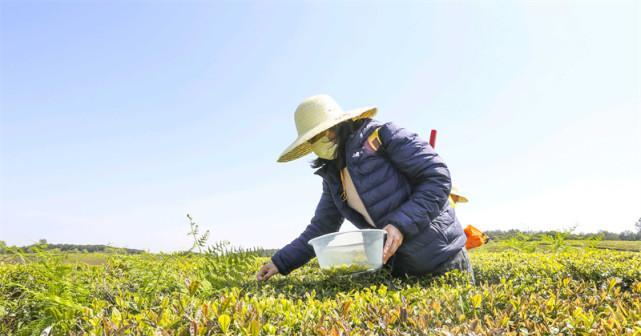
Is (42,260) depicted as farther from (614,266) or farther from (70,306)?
(614,266)

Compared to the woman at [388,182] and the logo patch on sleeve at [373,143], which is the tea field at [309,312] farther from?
the logo patch on sleeve at [373,143]

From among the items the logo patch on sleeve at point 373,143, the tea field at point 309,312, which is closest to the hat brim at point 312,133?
the logo patch on sleeve at point 373,143

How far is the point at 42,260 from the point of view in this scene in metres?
2.54

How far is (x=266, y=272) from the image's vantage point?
4035mm

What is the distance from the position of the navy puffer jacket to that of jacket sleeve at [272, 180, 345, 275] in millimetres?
826

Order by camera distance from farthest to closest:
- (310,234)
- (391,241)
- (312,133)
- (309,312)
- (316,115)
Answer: (310,234)
(316,115)
(312,133)
(391,241)
(309,312)

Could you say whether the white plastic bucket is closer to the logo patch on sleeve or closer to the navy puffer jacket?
the navy puffer jacket

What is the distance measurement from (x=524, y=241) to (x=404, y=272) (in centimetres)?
510

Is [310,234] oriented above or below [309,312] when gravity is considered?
above

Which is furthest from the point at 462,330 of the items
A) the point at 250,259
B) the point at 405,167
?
the point at 250,259

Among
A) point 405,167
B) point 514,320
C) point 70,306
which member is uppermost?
point 405,167

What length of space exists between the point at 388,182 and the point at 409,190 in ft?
0.73

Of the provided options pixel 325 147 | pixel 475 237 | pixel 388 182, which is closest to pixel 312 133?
pixel 325 147

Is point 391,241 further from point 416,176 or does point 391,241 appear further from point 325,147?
point 325,147
